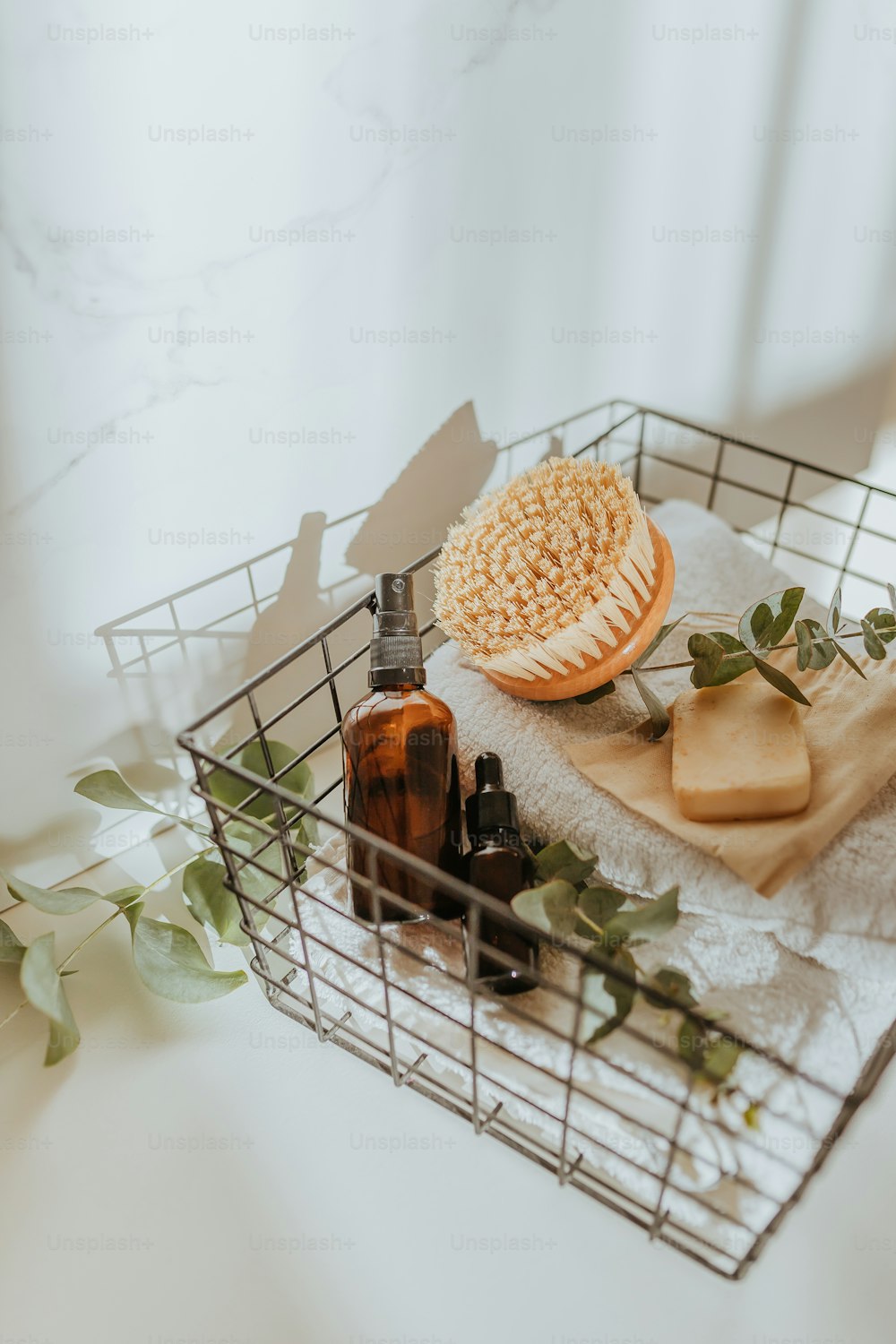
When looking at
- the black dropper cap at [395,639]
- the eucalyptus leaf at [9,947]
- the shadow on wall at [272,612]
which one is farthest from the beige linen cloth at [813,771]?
the eucalyptus leaf at [9,947]

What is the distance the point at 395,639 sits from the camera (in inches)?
19.3

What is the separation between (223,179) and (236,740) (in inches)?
13.5

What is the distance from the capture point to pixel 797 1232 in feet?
1.53

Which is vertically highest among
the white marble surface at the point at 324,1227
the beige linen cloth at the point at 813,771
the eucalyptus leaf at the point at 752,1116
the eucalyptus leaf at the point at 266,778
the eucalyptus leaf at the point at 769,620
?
the eucalyptus leaf at the point at 769,620

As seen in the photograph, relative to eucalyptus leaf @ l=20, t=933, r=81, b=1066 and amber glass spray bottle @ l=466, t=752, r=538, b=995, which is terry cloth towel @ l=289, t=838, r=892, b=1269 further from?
eucalyptus leaf @ l=20, t=933, r=81, b=1066

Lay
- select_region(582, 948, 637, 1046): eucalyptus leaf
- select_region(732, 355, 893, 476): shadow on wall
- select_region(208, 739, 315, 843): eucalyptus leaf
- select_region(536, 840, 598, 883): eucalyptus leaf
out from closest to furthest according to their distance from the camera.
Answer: select_region(582, 948, 637, 1046): eucalyptus leaf → select_region(536, 840, 598, 883): eucalyptus leaf → select_region(208, 739, 315, 843): eucalyptus leaf → select_region(732, 355, 893, 476): shadow on wall

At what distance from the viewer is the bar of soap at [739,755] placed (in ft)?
1.55

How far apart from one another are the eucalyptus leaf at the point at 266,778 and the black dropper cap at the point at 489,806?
0.42 feet

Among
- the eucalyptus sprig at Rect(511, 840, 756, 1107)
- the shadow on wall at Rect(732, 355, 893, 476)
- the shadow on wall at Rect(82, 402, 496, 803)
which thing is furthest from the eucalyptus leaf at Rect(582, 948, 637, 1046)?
the shadow on wall at Rect(732, 355, 893, 476)

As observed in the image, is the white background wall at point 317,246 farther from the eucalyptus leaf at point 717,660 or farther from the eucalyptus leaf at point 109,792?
the eucalyptus leaf at point 717,660

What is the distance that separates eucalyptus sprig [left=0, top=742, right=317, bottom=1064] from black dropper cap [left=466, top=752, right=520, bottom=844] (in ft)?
0.31

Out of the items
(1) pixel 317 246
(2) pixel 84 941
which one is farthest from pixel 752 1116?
(1) pixel 317 246

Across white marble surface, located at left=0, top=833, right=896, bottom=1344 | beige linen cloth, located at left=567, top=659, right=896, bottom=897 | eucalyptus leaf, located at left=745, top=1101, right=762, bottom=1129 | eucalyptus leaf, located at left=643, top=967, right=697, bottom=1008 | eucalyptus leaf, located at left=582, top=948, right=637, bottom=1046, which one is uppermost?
beige linen cloth, located at left=567, top=659, right=896, bottom=897

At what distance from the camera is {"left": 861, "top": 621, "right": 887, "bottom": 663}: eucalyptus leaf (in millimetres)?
510
